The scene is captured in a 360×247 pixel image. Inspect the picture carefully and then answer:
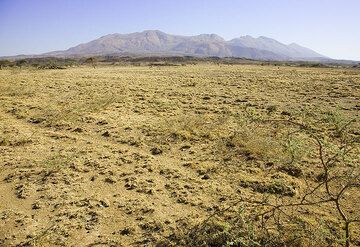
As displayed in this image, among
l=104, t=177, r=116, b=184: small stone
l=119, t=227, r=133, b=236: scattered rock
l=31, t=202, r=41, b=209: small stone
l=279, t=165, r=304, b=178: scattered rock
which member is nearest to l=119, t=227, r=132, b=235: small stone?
l=119, t=227, r=133, b=236: scattered rock

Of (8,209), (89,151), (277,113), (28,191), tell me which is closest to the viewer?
(8,209)

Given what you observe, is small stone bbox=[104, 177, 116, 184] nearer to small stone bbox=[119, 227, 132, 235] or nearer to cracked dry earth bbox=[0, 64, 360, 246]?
cracked dry earth bbox=[0, 64, 360, 246]

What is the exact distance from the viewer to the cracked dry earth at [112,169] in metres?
8.76

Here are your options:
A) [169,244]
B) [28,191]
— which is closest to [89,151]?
[28,191]

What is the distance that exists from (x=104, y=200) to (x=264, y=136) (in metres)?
8.59

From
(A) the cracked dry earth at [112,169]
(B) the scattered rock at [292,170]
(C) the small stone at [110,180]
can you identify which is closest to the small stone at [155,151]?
(A) the cracked dry earth at [112,169]

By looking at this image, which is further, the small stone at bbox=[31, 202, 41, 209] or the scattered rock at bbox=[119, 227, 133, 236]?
the small stone at bbox=[31, 202, 41, 209]

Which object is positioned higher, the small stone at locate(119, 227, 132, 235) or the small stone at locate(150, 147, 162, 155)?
the small stone at locate(150, 147, 162, 155)

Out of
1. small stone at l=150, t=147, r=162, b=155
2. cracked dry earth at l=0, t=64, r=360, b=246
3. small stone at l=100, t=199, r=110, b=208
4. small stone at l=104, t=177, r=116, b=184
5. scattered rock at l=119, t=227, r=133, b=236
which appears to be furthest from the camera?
small stone at l=150, t=147, r=162, b=155

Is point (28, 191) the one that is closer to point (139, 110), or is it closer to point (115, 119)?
point (115, 119)

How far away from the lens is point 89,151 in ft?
46.6

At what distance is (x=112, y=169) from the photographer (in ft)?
40.5

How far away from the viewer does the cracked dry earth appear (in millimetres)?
8758

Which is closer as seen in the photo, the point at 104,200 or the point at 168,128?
the point at 104,200
